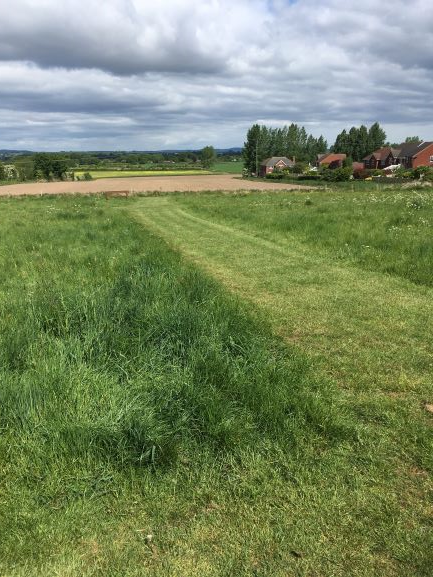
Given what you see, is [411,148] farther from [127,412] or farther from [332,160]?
[127,412]

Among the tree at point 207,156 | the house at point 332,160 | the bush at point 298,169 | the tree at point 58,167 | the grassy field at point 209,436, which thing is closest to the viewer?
the grassy field at point 209,436

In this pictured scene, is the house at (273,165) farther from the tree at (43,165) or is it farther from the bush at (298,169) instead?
the tree at (43,165)

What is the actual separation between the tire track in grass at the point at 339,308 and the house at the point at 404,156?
102m

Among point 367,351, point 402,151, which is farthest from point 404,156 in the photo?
point 367,351

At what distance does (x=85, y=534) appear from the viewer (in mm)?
2896

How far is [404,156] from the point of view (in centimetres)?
11000

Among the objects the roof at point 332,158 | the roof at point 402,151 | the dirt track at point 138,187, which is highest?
the roof at point 402,151

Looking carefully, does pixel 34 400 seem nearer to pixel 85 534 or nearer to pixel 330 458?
pixel 85 534

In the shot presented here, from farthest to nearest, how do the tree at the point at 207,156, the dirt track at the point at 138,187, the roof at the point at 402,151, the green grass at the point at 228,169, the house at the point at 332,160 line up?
1. the tree at the point at 207,156
2. the green grass at the point at 228,169
3. the house at the point at 332,160
4. the roof at the point at 402,151
5. the dirt track at the point at 138,187

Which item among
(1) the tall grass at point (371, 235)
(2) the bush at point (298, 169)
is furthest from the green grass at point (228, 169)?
(1) the tall grass at point (371, 235)

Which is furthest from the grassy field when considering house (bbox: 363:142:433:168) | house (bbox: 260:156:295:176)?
house (bbox: 260:156:295:176)

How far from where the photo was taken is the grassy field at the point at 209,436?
2.78 meters

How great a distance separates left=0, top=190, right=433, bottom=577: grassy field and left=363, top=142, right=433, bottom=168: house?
353ft

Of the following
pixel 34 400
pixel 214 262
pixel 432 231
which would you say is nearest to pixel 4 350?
pixel 34 400
